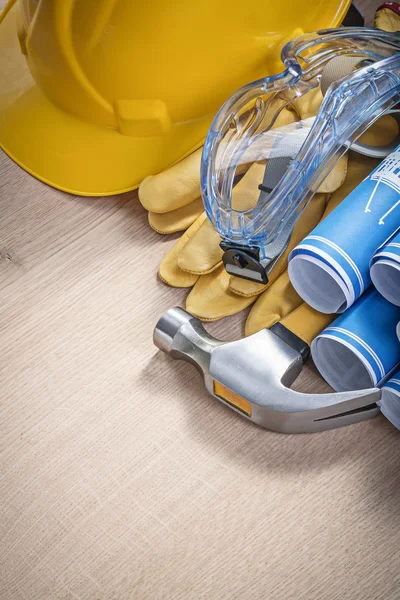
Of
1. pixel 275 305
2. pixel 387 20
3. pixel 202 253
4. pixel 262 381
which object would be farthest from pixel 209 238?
pixel 387 20

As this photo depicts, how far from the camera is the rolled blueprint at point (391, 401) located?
2.45 ft

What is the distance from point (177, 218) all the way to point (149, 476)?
1.26ft

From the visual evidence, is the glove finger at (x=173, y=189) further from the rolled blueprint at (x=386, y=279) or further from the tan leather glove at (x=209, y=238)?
the rolled blueprint at (x=386, y=279)

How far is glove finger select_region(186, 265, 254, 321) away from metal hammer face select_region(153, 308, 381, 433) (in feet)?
0.16

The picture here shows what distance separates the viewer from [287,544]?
0.73m

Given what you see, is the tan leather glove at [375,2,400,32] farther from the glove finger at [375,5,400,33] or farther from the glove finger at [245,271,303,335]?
the glove finger at [245,271,303,335]

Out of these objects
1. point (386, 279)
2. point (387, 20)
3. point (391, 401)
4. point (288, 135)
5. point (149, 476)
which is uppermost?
point (387, 20)

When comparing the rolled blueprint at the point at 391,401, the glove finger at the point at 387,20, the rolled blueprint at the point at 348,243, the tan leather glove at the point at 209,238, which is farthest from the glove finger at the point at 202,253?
the glove finger at the point at 387,20

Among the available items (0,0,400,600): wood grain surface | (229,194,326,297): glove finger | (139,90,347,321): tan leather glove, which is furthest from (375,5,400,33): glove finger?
(0,0,400,600): wood grain surface

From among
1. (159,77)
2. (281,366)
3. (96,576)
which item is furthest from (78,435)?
(159,77)

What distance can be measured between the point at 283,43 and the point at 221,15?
0.13 meters

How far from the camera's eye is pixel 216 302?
2.89ft

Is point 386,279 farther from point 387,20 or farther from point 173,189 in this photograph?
point 387,20

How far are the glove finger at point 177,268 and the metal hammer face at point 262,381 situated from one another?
0.09m
